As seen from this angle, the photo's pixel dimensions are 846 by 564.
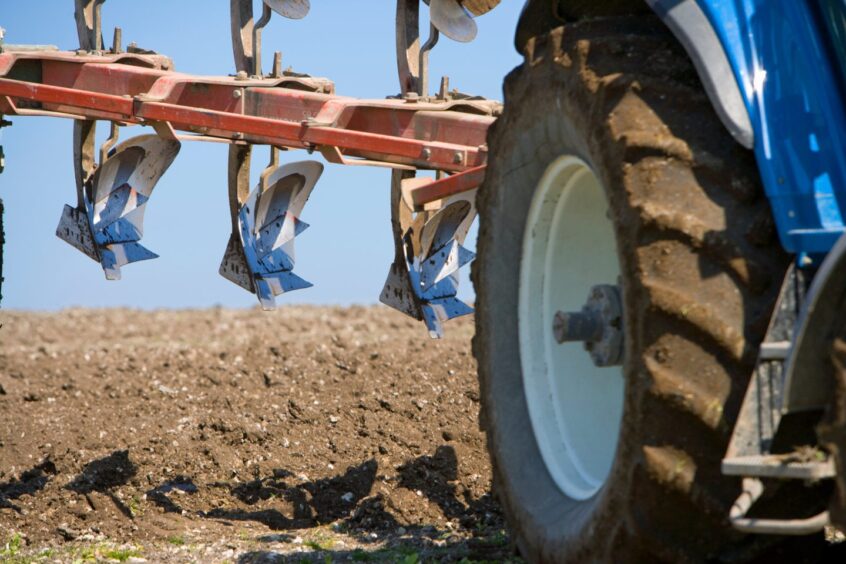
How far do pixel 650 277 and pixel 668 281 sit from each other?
0.11ft

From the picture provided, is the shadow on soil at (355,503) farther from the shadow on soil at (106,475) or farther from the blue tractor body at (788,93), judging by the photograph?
the blue tractor body at (788,93)

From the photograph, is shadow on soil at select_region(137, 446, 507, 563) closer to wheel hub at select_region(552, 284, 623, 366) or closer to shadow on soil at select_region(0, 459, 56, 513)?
shadow on soil at select_region(0, 459, 56, 513)

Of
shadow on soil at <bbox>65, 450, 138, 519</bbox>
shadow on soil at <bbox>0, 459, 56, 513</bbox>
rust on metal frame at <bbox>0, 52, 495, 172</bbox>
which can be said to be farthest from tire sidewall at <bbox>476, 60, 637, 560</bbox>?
shadow on soil at <bbox>0, 459, 56, 513</bbox>

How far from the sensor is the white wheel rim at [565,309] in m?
3.03

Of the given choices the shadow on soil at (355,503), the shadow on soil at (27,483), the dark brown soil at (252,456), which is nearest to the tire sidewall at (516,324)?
the dark brown soil at (252,456)

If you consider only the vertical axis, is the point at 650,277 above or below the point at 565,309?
above

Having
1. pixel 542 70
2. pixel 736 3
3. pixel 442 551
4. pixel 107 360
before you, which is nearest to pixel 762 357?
pixel 736 3

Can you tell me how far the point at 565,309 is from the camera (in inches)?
122

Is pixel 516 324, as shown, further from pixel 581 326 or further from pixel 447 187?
pixel 447 187

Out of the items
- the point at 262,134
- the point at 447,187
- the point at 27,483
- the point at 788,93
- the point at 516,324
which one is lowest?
the point at 27,483

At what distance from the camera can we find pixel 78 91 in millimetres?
4902

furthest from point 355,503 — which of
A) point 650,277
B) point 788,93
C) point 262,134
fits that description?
point 788,93

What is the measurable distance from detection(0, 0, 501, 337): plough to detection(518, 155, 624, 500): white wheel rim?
1276 mm

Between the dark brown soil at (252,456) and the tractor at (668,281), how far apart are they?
0.75m
